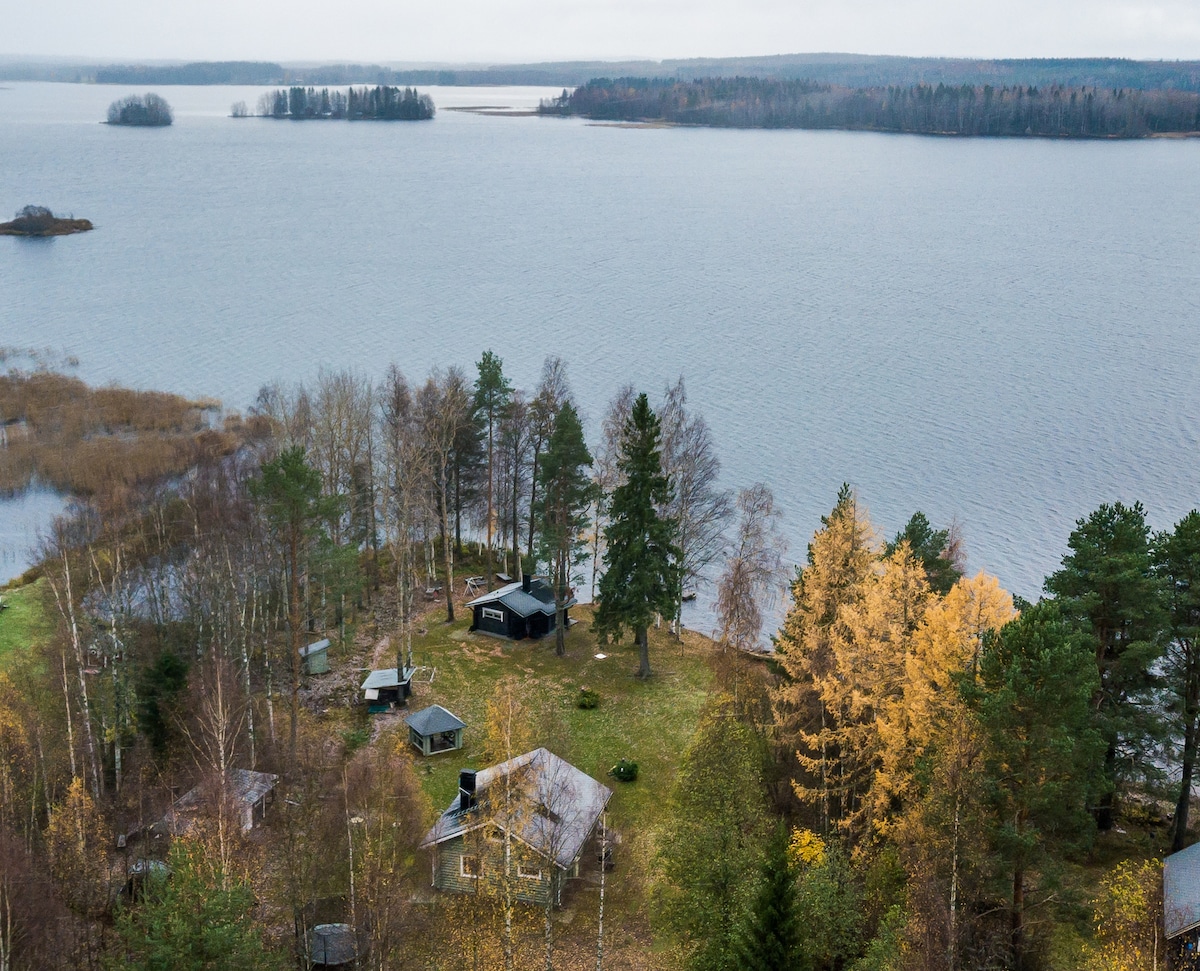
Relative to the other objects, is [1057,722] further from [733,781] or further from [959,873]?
[733,781]

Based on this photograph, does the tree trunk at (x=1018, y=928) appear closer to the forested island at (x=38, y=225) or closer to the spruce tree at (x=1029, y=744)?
the spruce tree at (x=1029, y=744)

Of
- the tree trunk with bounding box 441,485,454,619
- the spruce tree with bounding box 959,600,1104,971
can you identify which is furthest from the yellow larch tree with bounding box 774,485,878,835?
the tree trunk with bounding box 441,485,454,619

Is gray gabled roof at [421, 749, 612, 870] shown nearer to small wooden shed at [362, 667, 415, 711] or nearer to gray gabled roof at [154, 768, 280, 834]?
gray gabled roof at [154, 768, 280, 834]

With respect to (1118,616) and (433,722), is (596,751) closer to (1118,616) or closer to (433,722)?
(433,722)

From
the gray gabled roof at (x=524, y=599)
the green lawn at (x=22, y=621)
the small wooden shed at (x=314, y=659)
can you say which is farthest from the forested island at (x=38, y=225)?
the small wooden shed at (x=314, y=659)

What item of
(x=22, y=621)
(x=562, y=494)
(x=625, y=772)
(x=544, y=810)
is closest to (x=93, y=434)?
(x=22, y=621)
